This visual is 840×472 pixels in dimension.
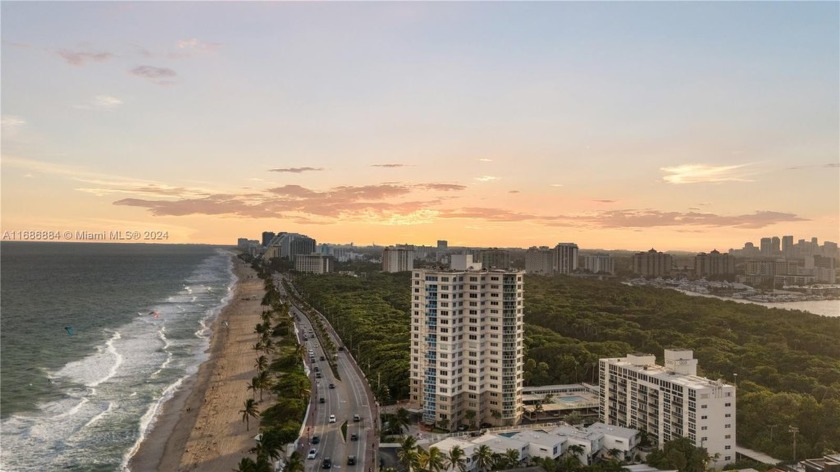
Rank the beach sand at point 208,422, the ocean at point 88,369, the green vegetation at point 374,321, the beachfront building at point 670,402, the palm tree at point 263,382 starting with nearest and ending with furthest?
the beachfront building at point 670,402 → the beach sand at point 208,422 → the ocean at point 88,369 → the palm tree at point 263,382 → the green vegetation at point 374,321

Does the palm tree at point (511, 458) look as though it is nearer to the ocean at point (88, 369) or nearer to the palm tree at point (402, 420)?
the palm tree at point (402, 420)

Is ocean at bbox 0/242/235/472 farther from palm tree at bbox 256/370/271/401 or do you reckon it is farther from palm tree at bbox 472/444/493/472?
palm tree at bbox 472/444/493/472

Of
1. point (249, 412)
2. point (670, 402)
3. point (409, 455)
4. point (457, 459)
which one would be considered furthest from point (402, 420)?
point (670, 402)

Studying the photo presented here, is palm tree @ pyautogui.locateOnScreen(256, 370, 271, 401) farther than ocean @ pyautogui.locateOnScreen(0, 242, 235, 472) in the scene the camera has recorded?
Yes

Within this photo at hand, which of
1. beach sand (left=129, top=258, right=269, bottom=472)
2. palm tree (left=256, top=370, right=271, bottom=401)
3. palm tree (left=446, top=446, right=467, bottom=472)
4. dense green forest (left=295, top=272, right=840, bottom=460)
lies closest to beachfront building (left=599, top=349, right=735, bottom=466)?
dense green forest (left=295, top=272, right=840, bottom=460)

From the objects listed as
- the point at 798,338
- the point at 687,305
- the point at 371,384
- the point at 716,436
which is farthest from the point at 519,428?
the point at 687,305

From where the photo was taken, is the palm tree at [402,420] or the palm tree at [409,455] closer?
the palm tree at [409,455]

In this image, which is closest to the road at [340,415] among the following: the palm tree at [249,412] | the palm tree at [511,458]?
the palm tree at [249,412]

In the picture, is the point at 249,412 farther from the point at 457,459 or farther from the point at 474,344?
the point at 457,459
